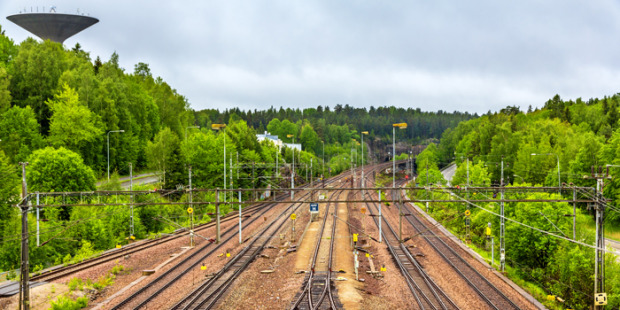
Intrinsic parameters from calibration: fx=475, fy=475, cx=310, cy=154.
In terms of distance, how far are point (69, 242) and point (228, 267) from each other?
13.8 metres

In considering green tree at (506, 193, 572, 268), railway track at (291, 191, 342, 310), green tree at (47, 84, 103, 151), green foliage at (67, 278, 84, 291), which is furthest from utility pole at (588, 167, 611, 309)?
green tree at (47, 84, 103, 151)

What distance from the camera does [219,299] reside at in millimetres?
23188

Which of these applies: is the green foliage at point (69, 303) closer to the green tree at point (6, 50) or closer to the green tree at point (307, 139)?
the green tree at point (6, 50)

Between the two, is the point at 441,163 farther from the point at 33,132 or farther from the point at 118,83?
the point at 33,132

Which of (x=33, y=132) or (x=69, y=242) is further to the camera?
(x=33, y=132)

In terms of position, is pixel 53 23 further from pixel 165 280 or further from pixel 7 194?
pixel 165 280

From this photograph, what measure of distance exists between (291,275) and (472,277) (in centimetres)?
1076

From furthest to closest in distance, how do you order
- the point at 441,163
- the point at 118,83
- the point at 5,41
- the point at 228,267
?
1. the point at 441,163
2. the point at 118,83
3. the point at 5,41
4. the point at 228,267

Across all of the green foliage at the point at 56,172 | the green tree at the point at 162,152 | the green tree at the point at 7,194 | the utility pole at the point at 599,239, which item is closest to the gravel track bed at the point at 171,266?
the green tree at the point at 7,194

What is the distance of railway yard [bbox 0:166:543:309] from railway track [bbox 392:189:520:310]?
0.22 feet

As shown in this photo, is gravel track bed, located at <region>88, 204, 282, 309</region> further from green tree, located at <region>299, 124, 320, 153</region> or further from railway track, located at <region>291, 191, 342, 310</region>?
green tree, located at <region>299, 124, 320, 153</region>

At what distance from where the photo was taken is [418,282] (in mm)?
27062

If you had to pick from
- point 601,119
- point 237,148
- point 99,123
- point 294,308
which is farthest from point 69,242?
point 601,119

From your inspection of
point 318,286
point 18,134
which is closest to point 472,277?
point 318,286
